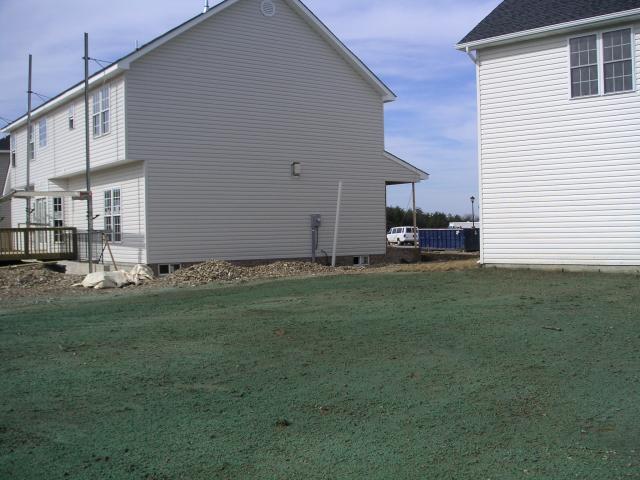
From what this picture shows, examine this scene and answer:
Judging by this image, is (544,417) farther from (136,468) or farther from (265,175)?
(265,175)

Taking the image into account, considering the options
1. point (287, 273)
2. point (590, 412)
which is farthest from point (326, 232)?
point (590, 412)

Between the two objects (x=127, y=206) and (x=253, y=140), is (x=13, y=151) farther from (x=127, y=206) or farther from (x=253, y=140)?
(x=253, y=140)

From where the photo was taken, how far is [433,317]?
9.81 m

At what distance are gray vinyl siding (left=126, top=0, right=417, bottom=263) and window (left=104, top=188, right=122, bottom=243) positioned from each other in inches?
81.9

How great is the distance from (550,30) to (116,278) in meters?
12.2

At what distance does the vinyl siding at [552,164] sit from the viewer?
48.9 feet

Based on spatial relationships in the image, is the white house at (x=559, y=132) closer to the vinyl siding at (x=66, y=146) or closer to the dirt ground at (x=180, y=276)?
the dirt ground at (x=180, y=276)

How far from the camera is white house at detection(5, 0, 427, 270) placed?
18.7m

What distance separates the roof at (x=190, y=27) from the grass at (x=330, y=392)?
9.38m

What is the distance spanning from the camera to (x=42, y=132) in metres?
25.4

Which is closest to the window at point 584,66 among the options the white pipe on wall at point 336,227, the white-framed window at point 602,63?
the white-framed window at point 602,63

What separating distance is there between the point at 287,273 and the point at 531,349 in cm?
1103

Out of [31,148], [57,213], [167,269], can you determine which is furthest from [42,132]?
[167,269]

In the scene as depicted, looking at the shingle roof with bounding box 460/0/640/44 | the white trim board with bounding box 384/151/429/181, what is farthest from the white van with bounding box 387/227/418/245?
the shingle roof with bounding box 460/0/640/44
